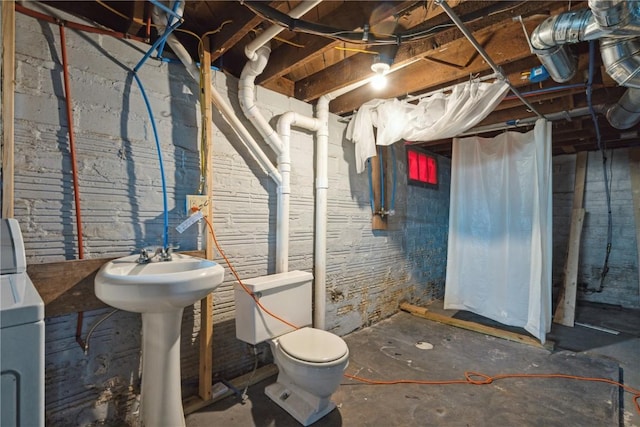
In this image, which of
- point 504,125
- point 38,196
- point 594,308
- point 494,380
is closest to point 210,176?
point 38,196

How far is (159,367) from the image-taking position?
1362 millimetres

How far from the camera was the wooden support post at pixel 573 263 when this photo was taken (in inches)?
123

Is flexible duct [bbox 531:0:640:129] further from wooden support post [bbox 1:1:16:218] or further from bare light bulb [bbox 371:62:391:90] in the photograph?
wooden support post [bbox 1:1:16:218]

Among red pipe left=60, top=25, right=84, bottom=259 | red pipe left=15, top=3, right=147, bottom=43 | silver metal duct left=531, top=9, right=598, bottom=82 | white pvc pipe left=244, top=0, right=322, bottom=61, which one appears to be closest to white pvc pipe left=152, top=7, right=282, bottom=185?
red pipe left=15, top=3, right=147, bottom=43

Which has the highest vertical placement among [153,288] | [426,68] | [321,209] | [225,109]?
[426,68]

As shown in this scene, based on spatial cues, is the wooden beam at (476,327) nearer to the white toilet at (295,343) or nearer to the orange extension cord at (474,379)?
the orange extension cord at (474,379)

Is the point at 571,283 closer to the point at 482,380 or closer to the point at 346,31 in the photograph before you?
the point at 482,380

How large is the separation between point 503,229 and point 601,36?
6.33ft

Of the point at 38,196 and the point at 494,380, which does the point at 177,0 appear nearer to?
the point at 38,196

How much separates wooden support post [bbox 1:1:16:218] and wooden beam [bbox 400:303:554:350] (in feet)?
10.4

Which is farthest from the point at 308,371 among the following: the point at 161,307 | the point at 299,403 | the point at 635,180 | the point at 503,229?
the point at 635,180

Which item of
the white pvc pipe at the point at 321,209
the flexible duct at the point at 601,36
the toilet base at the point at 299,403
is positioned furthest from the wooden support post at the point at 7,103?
the flexible duct at the point at 601,36

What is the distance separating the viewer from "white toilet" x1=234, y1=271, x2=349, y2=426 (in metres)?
1.55

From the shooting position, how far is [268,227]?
2125 millimetres
